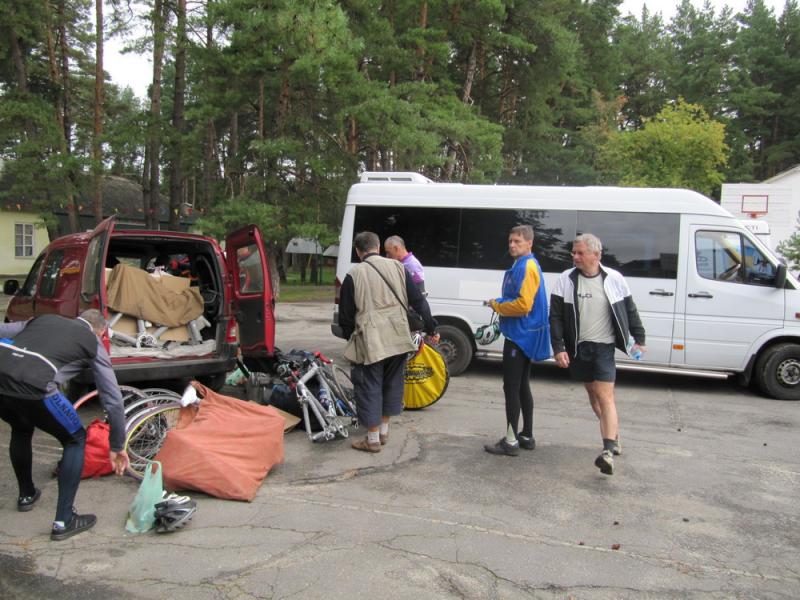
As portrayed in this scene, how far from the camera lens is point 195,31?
16.4 metres

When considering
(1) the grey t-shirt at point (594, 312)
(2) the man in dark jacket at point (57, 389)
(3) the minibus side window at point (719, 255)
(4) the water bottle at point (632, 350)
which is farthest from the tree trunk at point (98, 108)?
(4) the water bottle at point (632, 350)

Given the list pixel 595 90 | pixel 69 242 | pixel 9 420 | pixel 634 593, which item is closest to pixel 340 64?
pixel 69 242

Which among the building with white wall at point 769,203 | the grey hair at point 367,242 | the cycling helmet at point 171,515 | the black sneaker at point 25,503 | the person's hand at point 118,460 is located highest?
the building with white wall at point 769,203

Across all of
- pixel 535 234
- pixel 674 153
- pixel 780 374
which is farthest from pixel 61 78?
pixel 674 153

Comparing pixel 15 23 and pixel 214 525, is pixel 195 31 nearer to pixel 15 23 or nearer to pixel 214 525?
pixel 15 23

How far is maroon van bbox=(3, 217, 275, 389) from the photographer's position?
5.56m

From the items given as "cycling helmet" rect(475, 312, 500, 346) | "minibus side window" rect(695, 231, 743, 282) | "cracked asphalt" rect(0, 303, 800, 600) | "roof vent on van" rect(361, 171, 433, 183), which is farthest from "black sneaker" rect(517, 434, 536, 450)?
"roof vent on van" rect(361, 171, 433, 183)

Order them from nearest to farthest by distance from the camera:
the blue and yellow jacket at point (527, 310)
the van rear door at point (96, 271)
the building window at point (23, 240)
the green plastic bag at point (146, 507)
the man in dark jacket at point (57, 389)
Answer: the man in dark jacket at point (57, 389) → the green plastic bag at point (146, 507) → the blue and yellow jacket at point (527, 310) → the van rear door at point (96, 271) → the building window at point (23, 240)

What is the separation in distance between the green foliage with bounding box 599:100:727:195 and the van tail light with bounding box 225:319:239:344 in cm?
2229

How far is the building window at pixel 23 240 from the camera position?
30.0m

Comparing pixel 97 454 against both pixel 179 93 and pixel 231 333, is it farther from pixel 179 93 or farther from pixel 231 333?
pixel 179 93

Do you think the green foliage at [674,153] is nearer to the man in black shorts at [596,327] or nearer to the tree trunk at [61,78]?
the tree trunk at [61,78]

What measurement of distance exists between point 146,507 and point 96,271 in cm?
249

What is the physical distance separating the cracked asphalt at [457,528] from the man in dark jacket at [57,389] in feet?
1.18
